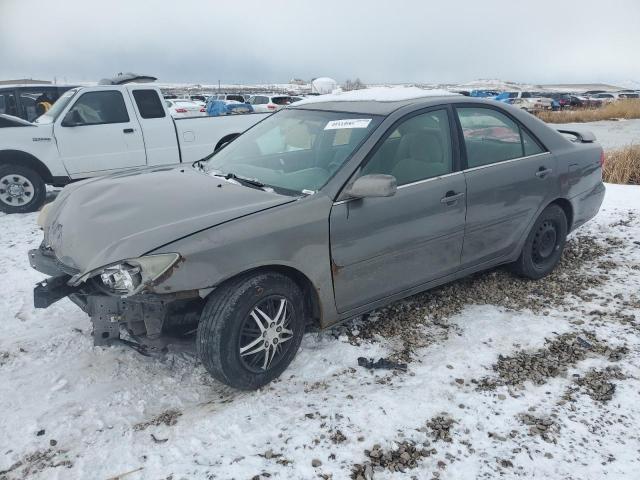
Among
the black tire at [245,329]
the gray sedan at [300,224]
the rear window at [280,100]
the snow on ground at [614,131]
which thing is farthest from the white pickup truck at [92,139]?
the rear window at [280,100]

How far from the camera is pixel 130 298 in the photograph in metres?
2.56

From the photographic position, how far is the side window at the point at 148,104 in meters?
7.80

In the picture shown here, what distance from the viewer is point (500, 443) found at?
254 cm

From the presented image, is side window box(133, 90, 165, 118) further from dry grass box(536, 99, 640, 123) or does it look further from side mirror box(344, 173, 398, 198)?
dry grass box(536, 99, 640, 123)

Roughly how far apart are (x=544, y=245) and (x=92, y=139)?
20.9 ft

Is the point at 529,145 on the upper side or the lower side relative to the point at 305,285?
upper

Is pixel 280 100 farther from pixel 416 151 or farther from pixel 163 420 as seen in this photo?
pixel 163 420

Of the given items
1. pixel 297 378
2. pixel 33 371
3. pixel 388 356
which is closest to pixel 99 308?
pixel 33 371

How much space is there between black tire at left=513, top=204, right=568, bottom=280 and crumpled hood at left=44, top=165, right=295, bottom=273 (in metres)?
2.45

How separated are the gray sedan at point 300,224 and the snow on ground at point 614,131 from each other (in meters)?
13.8

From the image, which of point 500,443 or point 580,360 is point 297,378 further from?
point 580,360

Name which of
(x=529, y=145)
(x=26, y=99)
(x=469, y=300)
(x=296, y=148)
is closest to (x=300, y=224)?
(x=296, y=148)

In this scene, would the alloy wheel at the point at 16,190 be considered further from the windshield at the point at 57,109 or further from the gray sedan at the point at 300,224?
the gray sedan at the point at 300,224

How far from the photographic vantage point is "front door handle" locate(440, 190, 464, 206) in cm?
354
